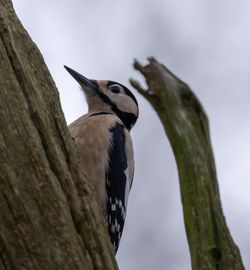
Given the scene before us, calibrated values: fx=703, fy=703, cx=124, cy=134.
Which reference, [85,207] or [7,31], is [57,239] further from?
[7,31]

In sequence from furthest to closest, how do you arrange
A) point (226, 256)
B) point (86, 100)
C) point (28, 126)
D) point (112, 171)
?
point (86, 100) < point (112, 171) < point (28, 126) < point (226, 256)

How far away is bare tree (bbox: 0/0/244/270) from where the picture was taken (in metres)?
2.84

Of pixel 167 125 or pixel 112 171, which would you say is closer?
pixel 167 125

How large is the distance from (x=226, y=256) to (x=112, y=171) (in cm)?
256

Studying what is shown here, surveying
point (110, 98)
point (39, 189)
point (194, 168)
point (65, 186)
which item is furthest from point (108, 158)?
point (194, 168)

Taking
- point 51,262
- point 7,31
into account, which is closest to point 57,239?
point 51,262

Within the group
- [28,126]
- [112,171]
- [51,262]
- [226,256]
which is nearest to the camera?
[226,256]

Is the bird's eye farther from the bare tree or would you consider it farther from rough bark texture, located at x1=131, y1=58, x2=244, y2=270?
rough bark texture, located at x1=131, y1=58, x2=244, y2=270

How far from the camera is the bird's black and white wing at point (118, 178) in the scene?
5.09 m

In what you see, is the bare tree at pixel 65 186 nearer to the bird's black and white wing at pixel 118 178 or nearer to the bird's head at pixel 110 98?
the bird's black and white wing at pixel 118 178

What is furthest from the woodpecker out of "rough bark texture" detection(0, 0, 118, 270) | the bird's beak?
"rough bark texture" detection(0, 0, 118, 270)

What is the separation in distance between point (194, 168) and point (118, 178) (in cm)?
244

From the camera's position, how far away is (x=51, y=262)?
2.96m

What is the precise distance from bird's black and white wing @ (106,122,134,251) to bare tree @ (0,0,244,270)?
180cm
